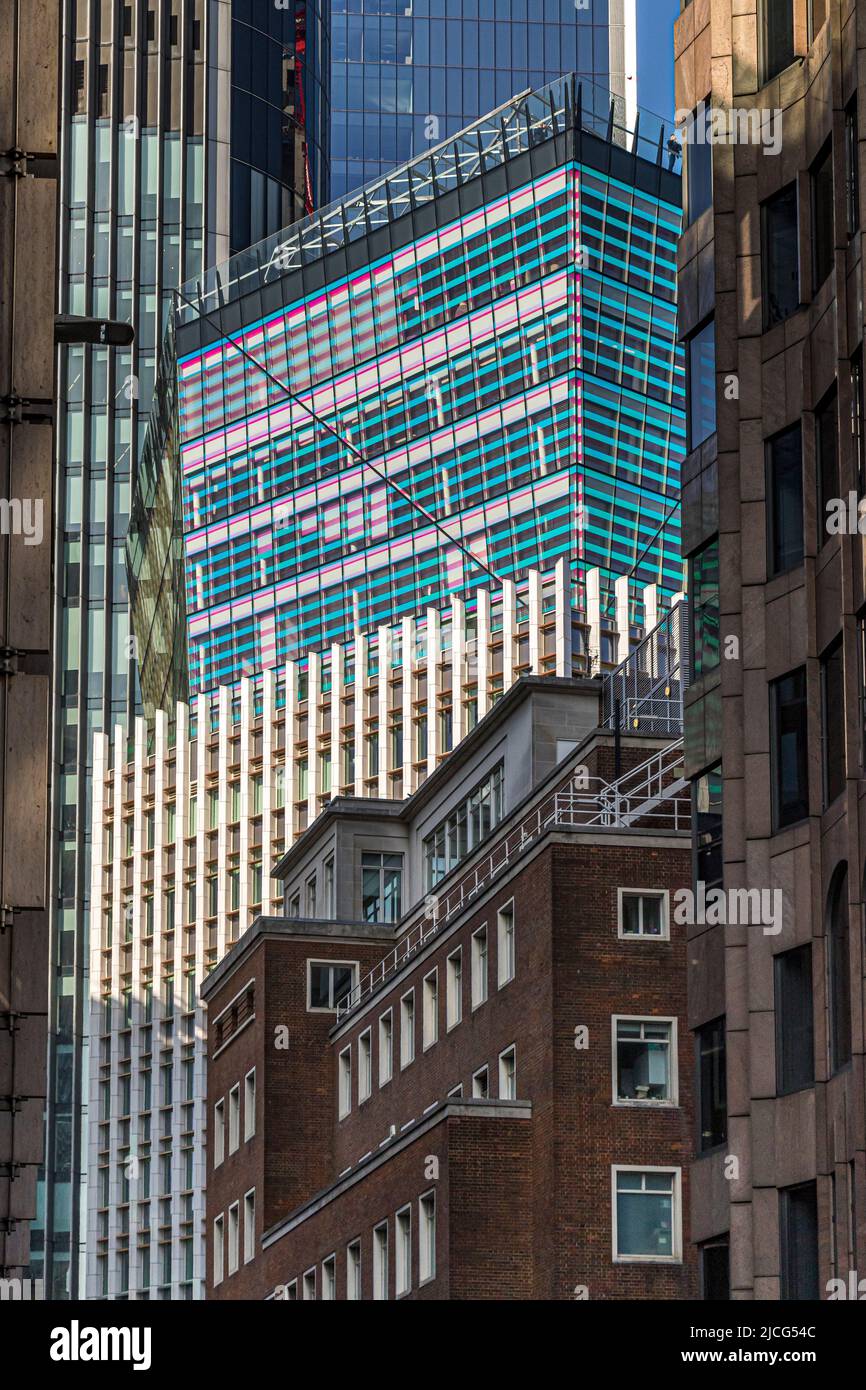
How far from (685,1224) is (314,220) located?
118752mm

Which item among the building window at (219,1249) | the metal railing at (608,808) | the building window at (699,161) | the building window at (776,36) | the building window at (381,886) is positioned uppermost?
the building window at (776,36)

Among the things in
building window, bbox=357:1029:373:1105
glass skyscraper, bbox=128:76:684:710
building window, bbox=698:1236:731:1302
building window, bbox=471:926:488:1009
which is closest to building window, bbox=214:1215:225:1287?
building window, bbox=357:1029:373:1105

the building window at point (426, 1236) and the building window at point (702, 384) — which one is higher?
the building window at point (702, 384)

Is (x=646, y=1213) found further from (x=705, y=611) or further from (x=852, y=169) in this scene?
(x=852, y=169)

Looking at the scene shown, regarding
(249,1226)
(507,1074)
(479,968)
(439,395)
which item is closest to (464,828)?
(249,1226)

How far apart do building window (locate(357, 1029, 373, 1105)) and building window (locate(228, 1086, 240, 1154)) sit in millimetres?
8288

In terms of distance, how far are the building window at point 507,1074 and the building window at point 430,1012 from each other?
7408 millimetres

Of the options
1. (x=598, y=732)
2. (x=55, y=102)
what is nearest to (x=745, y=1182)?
(x=55, y=102)

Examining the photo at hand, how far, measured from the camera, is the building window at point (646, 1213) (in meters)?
69.1

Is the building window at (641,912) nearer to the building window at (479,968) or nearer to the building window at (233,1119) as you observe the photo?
the building window at (479,968)

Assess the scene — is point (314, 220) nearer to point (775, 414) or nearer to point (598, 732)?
point (598, 732)

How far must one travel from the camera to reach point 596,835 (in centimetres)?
7144

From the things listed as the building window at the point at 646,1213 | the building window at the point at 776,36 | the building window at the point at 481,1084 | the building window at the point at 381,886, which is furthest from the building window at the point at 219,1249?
the building window at the point at 776,36

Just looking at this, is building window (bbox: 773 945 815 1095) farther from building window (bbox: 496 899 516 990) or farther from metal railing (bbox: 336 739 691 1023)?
building window (bbox: 496 899 516 990)
